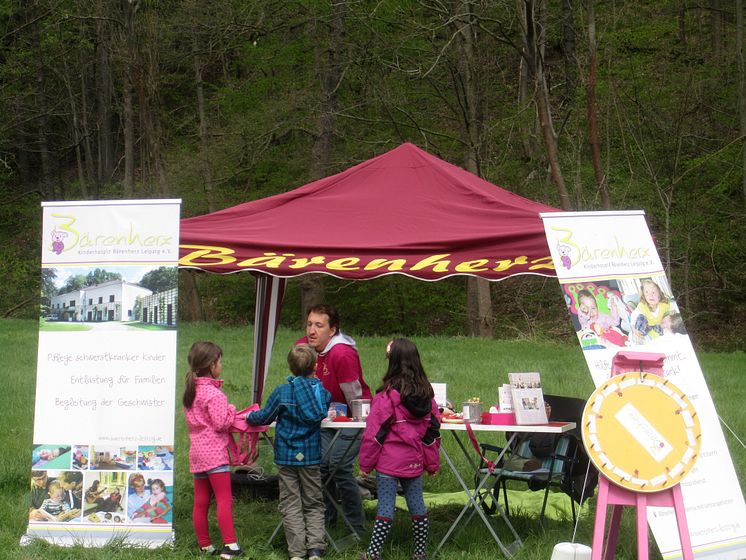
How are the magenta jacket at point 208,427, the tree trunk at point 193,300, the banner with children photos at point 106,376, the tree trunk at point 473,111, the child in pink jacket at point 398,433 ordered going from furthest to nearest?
the tree trunk at point 193,300 → the tree trunk at point 473,111 → the banner with children photos at point 106,376 → the magenta jacket at point 208,427 → the child in pink jacket at point 398,433

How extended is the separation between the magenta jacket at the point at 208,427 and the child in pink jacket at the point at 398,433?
0.82 m

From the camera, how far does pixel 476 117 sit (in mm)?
19969

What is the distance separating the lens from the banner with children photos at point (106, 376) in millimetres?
5508

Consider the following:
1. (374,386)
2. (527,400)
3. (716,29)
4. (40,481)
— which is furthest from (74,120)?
(527,400)

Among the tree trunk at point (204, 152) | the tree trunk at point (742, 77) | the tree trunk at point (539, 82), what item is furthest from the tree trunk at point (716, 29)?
the tree trunk at point (204, 152)

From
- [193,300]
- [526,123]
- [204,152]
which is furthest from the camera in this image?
[193,300]

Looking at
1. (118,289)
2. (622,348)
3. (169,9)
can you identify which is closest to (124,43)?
(169,9)

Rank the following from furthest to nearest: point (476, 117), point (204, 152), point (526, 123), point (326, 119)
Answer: point (204, 152)
point (526, 123)
point (476, 117)
point (326, 119)

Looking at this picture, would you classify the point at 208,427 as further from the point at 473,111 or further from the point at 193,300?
the point at 193,300

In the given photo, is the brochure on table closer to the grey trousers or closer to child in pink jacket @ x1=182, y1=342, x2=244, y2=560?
the grey trousers

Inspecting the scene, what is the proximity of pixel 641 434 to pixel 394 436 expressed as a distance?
5.12ft

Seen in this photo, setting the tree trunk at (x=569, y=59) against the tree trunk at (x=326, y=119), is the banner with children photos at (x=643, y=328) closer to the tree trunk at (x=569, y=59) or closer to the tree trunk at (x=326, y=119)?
the tree trunk at (x=569, y=59)

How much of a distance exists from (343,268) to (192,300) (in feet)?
62.4

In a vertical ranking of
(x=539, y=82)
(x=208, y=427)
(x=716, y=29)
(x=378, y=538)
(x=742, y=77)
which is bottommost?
(x=378, y=538)
